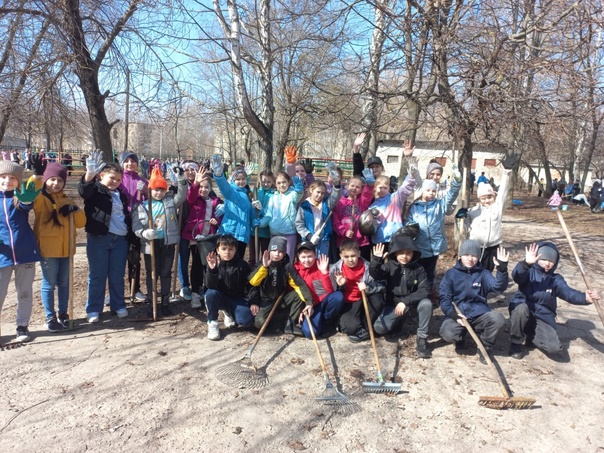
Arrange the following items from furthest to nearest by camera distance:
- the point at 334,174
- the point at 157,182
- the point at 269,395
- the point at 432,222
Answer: the point at 334,174 → the point at 432,222 → the point at 157,182 → the point at 269,395

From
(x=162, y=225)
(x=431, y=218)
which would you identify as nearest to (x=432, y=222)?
(x=431, y=218)

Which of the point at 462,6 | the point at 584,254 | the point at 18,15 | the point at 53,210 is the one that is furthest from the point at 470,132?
the point at 18,15

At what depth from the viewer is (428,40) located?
5.71 metres

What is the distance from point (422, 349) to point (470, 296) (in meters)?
0.73

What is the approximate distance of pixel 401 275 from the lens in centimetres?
430

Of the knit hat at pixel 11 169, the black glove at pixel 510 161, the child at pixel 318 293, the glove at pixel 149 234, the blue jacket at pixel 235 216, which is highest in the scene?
the black glove at pixel 510 161

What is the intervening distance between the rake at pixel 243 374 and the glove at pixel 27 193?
2468 mm

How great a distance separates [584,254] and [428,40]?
6.28 m

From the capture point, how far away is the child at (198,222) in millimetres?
4980

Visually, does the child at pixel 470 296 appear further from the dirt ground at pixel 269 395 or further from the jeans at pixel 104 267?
the jeans at pixel 104 267

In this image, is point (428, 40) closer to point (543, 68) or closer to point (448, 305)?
point (543, 68)

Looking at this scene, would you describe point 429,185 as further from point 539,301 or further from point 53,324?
point 53,324

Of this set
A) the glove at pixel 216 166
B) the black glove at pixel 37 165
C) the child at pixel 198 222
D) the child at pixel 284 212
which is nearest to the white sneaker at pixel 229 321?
the child at pixel 198 222

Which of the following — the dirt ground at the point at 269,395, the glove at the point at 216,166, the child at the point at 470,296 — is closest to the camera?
the dirt ground at the point at 269,395
